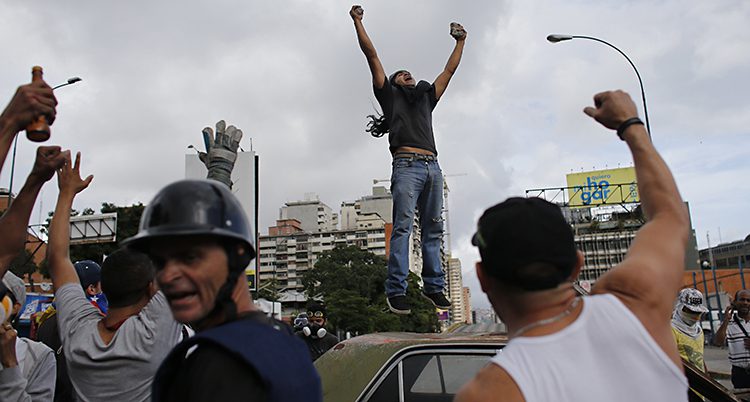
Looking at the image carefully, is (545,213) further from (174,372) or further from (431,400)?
(431,400)

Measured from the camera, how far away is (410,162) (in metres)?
5.13

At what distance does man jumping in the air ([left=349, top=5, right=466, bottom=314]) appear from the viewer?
16.9 ft

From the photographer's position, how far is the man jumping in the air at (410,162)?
5141 mm

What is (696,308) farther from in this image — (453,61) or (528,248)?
(528,248)

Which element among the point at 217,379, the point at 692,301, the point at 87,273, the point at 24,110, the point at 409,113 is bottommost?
the point at 692,301

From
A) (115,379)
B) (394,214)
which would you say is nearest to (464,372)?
(394,214)

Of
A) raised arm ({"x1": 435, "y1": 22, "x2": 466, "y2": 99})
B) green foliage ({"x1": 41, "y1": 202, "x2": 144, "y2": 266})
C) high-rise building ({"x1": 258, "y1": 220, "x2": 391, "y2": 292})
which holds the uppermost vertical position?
high-rise building ({"x1": 258, "y1": 220, "x2": 391, "y2": 292})

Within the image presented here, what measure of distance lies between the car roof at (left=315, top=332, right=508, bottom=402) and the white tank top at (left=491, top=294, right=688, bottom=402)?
2.17 meters

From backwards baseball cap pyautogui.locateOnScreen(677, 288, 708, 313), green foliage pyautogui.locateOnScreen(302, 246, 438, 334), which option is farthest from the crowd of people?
green foliage pyautogui.locateOnScreen(302, 246, 438, 334)

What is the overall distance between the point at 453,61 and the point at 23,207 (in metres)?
3.99

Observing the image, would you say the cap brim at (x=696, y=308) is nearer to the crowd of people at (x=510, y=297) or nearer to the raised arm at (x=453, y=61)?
the raised arm at (x=453, y=61)

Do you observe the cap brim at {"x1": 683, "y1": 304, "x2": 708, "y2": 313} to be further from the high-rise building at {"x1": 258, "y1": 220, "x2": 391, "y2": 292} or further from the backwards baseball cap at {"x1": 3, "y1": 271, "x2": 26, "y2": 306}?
the high-rise building at {"x1": 258, "y1": 220, "x2": 391, "y2": 292}

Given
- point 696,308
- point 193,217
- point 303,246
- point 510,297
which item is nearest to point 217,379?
point 193,217

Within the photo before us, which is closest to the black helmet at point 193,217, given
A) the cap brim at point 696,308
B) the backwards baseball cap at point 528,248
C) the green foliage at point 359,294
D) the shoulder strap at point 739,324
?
the backwards baseball cap at point 528,248
